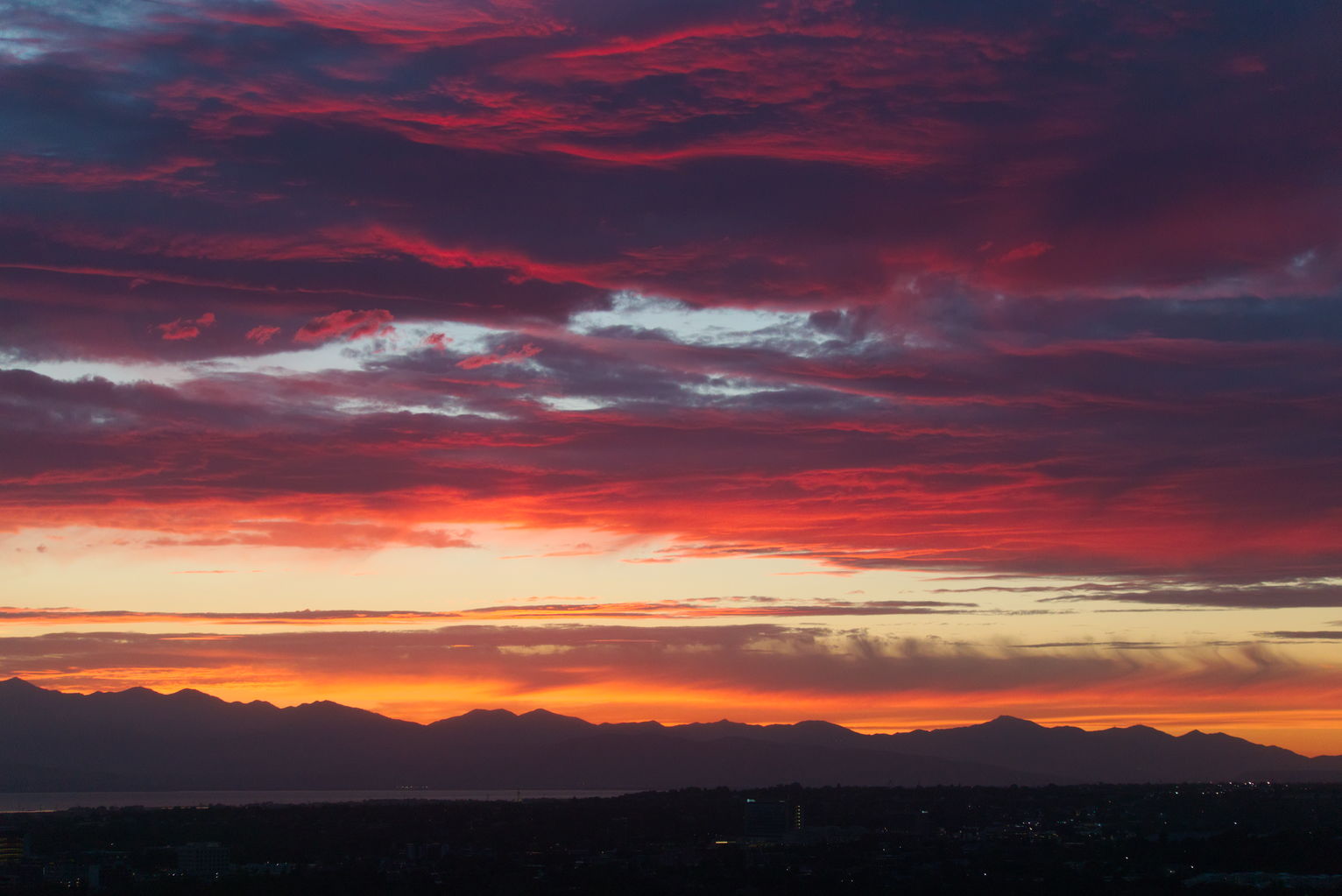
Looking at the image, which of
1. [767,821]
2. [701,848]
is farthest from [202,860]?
[767,821]

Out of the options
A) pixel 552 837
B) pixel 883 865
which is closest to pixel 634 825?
pixel 552 837

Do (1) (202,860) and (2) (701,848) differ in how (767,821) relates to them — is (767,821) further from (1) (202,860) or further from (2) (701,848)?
(1) (202,860)

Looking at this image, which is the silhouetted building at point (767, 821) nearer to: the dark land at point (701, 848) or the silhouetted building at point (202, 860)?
the dark land at point (701, 848)

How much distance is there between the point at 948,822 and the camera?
158625 millimetres

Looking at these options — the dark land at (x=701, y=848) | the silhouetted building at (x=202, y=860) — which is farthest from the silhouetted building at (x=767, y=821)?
the silhouetted building at (x=202, y=860)

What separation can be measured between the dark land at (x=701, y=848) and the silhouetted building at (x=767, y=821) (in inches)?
10.6

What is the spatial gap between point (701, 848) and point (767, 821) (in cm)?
2436

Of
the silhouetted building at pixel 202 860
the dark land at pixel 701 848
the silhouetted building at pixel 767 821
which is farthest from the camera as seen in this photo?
the silhouetted building at pixel 767 821

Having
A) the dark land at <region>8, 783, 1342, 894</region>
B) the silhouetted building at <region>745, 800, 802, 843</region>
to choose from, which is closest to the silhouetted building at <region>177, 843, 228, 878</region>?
the dark land at <region>8, 783, 1342, 894</region>

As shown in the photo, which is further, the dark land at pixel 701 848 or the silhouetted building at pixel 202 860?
the silhouetted building at pixel 202 860

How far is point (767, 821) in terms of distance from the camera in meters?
152

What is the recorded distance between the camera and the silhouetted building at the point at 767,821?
488ft

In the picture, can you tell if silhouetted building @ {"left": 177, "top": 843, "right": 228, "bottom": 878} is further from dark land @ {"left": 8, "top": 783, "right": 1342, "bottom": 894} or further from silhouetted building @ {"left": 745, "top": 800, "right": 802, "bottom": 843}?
silhouetted building @ {"left": 745, "top": 800, "right": 802, "bottom": 843}

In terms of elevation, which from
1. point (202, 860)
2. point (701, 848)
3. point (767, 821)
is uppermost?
point (767, 821)
